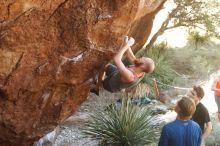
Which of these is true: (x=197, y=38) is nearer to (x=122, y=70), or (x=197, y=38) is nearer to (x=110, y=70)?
(x=110, y=70)

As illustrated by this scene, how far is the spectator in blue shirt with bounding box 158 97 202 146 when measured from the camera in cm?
476

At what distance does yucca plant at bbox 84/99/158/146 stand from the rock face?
2369mm

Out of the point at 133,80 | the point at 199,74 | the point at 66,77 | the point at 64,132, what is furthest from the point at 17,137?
the point at 199,74

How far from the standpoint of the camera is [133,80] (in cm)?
627

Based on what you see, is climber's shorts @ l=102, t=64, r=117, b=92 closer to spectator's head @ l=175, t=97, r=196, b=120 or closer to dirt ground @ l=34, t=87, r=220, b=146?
spectator's head @ l=175, t=97, r=196, b=120

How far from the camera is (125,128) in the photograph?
28.6 ft

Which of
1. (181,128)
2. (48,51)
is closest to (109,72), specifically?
(48,51)

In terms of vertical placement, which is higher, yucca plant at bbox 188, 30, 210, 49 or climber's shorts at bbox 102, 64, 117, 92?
yucca plant at bbox 188, 30, 210, 49

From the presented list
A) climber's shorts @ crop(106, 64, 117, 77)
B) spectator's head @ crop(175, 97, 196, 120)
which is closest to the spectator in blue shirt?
spectator's head @ crop(175, 97, 196, 120)

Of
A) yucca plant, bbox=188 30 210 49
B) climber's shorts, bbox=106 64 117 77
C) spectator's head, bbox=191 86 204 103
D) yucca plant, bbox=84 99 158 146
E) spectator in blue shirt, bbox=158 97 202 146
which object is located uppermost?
yucca plant, bbox=188 30 210 49

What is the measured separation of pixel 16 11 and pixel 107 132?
14.6 ft

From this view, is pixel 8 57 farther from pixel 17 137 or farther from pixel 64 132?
pixel 64 132

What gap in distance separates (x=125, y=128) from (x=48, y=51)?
11.6ft

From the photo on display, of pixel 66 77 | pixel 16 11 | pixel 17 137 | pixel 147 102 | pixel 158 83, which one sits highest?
pixel 158 83
